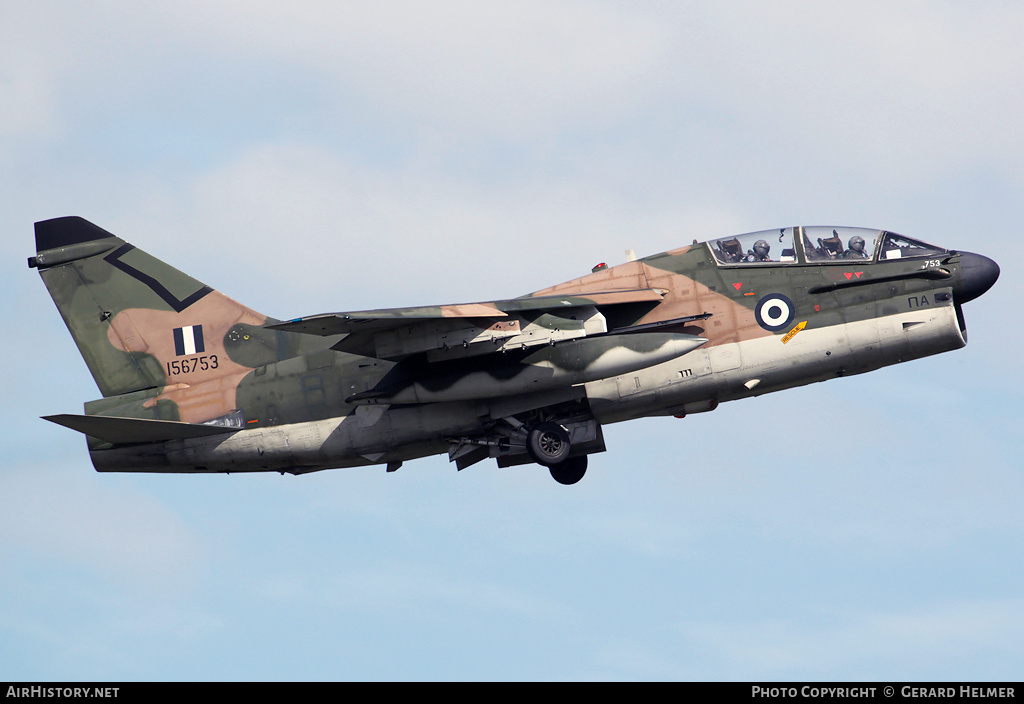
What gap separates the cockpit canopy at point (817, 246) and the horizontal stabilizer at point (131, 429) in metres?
10.1

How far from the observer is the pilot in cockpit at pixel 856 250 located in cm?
2152

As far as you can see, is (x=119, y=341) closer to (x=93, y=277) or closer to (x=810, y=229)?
(x=93, y=277)

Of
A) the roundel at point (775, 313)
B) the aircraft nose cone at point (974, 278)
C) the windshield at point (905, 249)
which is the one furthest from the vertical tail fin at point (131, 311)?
the aircraft nose cone at point (974, 278)

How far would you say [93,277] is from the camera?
78.7 feet

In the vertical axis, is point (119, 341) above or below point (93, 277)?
below

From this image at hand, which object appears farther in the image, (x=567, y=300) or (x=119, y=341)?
(x=119, y=341)

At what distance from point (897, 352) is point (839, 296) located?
1452 mm

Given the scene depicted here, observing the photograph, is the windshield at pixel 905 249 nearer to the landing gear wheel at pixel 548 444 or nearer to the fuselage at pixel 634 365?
the fuselage at pixel 634 365

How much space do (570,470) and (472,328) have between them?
15.5 feet

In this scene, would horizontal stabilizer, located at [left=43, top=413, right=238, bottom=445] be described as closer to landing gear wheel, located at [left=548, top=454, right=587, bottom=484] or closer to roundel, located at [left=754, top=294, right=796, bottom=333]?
landing gear wheel, located at [left=548, top=454, right=587, bottom=484]

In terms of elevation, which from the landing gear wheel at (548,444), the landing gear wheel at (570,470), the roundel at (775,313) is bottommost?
the landing gear wheel at (570,470)

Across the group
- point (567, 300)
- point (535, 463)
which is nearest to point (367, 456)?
point (535, 463)

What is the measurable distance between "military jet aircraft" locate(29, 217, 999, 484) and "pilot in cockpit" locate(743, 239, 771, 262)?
0.06 feet
